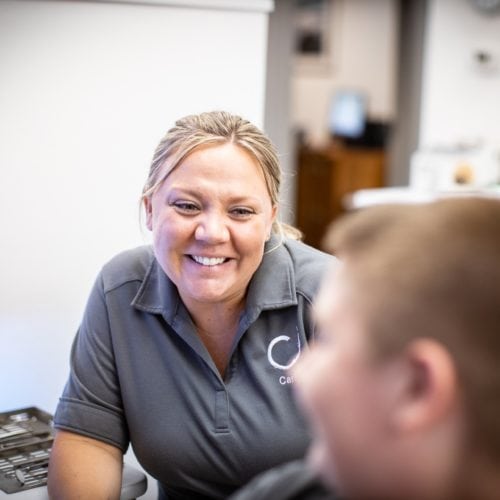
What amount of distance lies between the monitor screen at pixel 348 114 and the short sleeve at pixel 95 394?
19.8ft

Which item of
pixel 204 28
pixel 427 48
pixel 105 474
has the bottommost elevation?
pixel 105 474

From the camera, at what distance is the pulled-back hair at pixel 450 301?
59cm

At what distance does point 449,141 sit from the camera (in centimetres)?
559

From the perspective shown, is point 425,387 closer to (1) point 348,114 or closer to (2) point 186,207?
(2) point 186,207

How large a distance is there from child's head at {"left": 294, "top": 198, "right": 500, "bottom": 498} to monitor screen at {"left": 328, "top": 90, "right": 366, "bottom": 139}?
691 cm

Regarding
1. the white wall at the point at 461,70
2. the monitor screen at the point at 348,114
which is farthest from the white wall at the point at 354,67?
the white wall at the point at 461,70

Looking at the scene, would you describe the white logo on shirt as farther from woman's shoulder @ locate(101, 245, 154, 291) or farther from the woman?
woman's shoulder @ locate(101, 245, 154, 291)

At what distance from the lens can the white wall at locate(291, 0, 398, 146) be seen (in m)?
7.72

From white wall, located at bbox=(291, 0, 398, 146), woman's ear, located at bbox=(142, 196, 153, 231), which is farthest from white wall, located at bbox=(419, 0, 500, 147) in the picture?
woman's ear, located at bbox=(142, 196, 153, 231)

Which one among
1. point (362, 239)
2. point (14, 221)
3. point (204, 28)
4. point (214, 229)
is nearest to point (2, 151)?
point (14, 221)

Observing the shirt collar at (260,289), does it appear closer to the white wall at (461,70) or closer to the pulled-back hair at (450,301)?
the pulled-back hair at (450,301)

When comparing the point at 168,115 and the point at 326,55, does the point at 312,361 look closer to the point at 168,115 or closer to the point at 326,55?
the point at 168,115

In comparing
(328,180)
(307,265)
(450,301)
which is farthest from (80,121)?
(328,180)

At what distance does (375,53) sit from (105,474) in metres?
6.78
